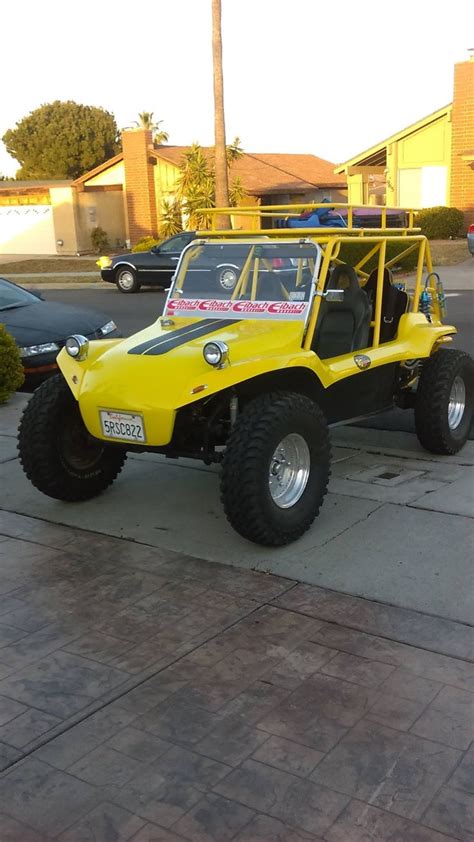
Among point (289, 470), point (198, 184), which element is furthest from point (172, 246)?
point (289, 470)

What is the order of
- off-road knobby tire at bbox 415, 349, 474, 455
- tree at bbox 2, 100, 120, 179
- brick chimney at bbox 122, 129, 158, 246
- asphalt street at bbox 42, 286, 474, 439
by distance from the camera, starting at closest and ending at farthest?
off-road knobby tire at bbox 415, 349, 474, 455
asphalt street at bbox 42, 286, 474, 439
brick chimney at bbox 122, 129, 158, 246
tree at bbox 2, 100, 120, 179

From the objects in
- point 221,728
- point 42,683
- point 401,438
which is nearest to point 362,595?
point 221,728

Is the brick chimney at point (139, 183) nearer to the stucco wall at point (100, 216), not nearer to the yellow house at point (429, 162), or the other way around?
the stucco wall at point (100, 216)

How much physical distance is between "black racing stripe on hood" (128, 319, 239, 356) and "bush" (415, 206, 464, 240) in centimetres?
2439

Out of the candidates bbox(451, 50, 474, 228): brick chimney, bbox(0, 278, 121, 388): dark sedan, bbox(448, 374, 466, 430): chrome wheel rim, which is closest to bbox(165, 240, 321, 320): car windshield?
bbox(448, 374, 466, 430): chrome wheel rim

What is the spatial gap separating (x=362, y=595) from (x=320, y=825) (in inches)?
67.7

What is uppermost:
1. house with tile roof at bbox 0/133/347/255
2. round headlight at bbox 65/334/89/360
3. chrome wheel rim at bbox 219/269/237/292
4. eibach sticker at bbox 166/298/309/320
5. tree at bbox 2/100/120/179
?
tree at bbox 2/100/120/179

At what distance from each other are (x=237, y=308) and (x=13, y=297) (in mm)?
5624

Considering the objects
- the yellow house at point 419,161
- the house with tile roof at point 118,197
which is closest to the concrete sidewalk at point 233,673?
the yellow house at point 419,161

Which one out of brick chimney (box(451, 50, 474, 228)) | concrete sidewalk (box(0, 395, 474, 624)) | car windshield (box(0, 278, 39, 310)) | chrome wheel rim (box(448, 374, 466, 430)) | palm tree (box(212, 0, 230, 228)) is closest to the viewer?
concrete sidewalk (box(0, 395, 474, 624))

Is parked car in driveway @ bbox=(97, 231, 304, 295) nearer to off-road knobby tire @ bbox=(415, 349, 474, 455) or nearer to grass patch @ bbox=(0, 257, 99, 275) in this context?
grass patch @ bbox=(0, 257, 99, 275)

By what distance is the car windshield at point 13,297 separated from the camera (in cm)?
1059

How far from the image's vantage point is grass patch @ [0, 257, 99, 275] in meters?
31.2

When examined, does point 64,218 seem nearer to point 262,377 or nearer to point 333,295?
point 333,295
